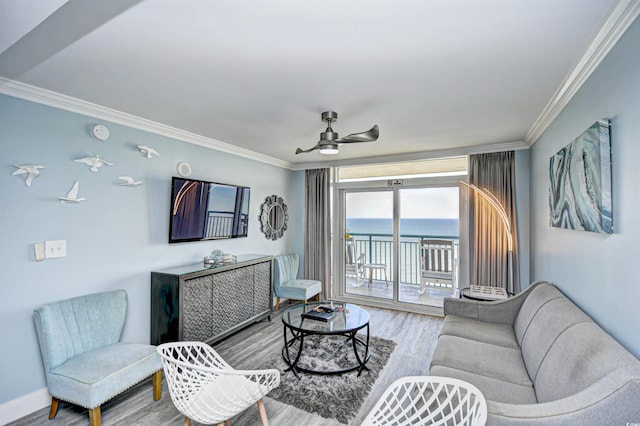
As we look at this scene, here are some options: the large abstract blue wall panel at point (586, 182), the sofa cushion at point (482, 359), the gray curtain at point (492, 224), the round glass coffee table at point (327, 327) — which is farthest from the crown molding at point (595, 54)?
the round glass coffee table at point (327, 327)

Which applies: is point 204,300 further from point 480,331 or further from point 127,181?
point 480,331

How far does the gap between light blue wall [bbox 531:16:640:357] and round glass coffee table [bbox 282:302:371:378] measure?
5.66ft

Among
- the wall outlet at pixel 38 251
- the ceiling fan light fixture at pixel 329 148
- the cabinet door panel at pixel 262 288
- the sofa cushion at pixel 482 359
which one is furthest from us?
the cabinet door panel at pixel 262 288

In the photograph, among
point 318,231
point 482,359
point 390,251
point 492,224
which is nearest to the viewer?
point 482,359

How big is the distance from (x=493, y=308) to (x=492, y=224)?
4.87 ft

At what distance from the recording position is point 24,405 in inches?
88.6

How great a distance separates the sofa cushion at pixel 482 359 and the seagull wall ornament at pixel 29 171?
334 cm

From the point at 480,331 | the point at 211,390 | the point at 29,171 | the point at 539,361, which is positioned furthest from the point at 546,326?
the point at 29,171

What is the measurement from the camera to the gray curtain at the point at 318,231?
527cm

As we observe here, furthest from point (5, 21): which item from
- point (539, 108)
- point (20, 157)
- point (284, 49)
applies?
point (539, 108)

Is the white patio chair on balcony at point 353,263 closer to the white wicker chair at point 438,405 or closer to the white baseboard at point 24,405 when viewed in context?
the white wicker chair at point 438,405

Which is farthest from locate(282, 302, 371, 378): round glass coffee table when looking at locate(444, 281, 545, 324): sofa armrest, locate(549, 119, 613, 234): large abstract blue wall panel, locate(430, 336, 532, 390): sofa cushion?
locate(549, 119, 613, 234): large abstract blue wall panel

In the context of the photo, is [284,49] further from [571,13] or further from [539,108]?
[539,108]

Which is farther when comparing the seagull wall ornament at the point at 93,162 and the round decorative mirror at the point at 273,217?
the round decorative mirror at the point at 273,217
